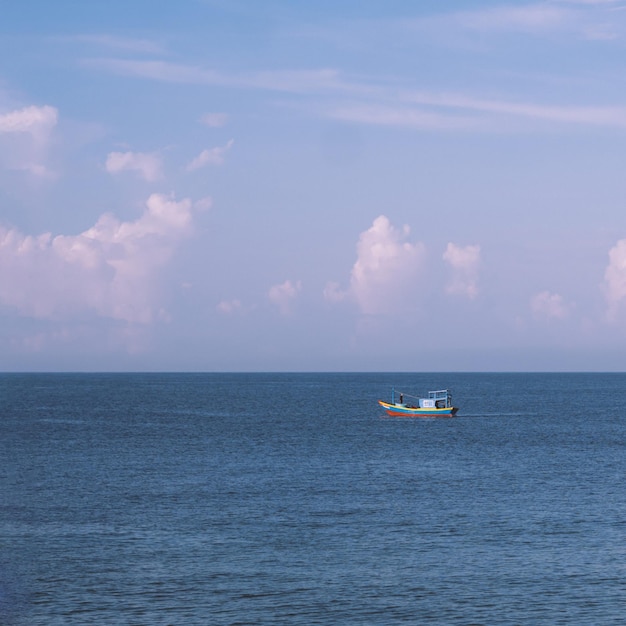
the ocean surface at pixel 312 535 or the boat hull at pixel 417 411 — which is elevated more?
the boat hull at pixel 417 411

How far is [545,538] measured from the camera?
63.1 metres

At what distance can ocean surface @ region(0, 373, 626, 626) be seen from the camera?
48938mm

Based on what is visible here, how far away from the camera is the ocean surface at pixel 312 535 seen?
48.9 metres

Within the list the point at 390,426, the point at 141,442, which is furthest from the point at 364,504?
the point at 390,426

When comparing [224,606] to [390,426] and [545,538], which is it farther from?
[390,426]

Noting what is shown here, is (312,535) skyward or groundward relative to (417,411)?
groundward

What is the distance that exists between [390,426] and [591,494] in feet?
252

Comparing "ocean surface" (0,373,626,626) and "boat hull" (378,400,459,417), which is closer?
"ocean surface" (0,373,626,626)

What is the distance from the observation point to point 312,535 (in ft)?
210

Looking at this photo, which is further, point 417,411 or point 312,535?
point 417,411

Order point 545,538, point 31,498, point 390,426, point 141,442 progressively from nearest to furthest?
point 545,538 → point 31,498 → point 141,442 → point 390,426

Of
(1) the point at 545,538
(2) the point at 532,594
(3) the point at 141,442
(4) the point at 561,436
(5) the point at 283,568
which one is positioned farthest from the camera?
(4) the point at 561,436

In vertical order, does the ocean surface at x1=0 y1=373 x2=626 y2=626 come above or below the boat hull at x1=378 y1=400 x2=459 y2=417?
below

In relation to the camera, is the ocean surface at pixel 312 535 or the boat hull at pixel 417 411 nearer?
the ocean surface at pixel 312 535
